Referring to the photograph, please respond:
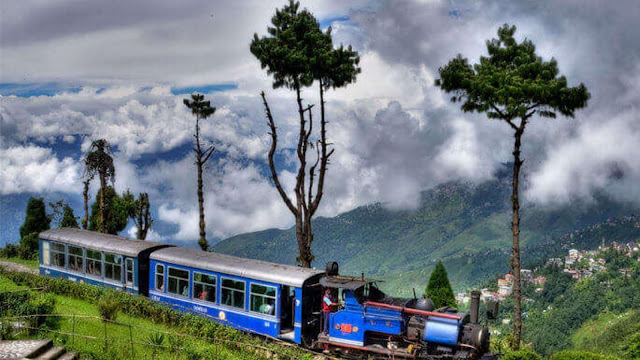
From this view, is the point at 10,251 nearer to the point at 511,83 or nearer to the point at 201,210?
the point at 201,210

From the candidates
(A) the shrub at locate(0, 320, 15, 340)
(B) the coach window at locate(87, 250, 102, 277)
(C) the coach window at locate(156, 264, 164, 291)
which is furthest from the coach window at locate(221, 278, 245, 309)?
(B) the coach window at locate(87, 250, 102, 277)

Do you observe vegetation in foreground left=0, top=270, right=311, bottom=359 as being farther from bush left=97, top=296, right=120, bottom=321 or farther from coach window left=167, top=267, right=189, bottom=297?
coach window left=167, top=267, right=189, bottom=297

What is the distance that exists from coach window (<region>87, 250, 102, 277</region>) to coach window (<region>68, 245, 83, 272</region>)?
745 millimetres

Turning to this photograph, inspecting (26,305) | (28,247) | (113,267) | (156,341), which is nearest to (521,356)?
(156,341)

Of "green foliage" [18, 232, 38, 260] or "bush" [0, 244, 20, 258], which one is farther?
"bush" [0, 244, 20, 258]

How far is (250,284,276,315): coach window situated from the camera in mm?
19062

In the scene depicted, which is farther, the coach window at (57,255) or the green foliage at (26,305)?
the coach window at (57,255)

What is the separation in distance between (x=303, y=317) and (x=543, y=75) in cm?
1229

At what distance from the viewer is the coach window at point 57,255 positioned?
Result: 27422 mm

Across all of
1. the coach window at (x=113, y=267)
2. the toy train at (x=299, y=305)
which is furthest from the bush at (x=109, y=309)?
the coach window at (x=113, y=267)

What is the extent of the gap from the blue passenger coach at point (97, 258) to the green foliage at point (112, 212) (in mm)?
13083

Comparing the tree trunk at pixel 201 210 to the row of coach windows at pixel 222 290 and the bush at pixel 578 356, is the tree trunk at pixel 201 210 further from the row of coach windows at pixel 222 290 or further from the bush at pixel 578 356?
the bush at pixel 578 356

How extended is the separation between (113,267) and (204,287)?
6348 mm

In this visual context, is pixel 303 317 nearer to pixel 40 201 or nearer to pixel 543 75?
pixel 543 75
